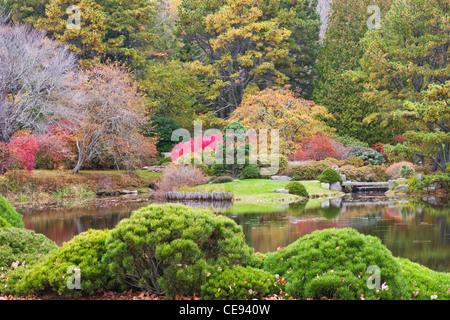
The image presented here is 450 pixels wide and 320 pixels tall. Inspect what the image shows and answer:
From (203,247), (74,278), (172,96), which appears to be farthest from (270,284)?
(172,96)

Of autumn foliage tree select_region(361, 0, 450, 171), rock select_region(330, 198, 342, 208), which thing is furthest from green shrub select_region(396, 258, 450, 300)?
autumn foliage tree select_region(361, 0, 450, 171)

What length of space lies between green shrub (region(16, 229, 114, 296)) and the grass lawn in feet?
41.7

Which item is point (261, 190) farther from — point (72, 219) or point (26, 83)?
point (26, 83)

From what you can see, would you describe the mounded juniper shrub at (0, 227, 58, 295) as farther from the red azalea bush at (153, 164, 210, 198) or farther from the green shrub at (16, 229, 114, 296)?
the red azalea bush at (153, 164, 210, 198)

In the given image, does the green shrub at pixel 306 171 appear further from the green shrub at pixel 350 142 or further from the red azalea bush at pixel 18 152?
the red azalea bush at pixel 18 152

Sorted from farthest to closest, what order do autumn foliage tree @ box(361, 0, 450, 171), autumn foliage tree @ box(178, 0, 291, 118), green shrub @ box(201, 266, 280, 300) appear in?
autumn foliage tree @ box(178, 0, 291, 118) < autumn foliage tree @ box(361, 0, 450, 171) < green shrub @ box(201, 266, 280, 300)

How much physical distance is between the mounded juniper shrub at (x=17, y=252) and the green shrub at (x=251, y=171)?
1522 cm

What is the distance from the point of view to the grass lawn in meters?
18.9

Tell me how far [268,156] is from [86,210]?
30.3ft

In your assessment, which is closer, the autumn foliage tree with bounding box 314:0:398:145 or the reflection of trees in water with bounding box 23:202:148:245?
the reflection of trees in water with bounding box 23:202:148:245

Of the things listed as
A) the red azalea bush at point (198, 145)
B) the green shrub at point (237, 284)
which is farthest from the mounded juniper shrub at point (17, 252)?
the red azalea bush at point (198, 145)

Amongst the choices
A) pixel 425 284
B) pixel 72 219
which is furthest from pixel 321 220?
pixel 425 284

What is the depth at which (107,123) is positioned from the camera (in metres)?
22.0

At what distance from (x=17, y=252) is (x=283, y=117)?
68.5 ft
